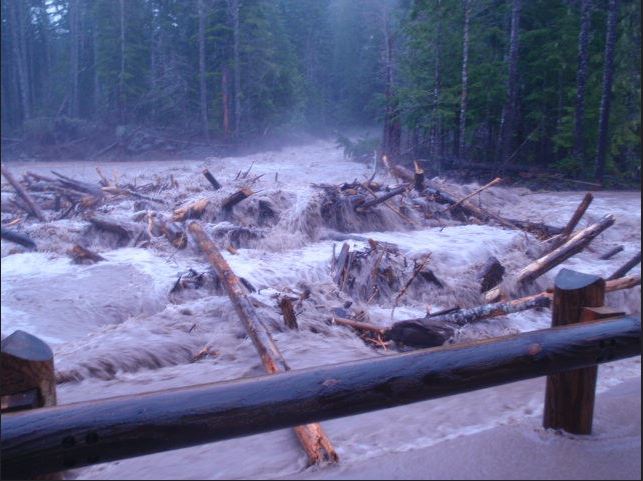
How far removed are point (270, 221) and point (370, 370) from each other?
6725 millimetres

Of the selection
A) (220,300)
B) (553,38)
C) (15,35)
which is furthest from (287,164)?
(15,35)

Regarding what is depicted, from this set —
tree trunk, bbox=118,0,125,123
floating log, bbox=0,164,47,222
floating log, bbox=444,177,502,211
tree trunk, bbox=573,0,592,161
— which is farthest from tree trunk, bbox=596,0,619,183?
floating log, bbox=0,164,47,222

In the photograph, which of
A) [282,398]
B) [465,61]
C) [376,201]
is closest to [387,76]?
[465,61]

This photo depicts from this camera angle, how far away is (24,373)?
1877mm

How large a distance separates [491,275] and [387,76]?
222 cm

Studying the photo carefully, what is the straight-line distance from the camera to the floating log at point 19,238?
3.94 m

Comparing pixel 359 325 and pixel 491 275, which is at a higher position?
pixel 491 275

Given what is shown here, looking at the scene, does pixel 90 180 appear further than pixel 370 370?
Yes

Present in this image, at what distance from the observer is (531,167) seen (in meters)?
5.51

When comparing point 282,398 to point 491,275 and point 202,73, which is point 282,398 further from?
point 491,275

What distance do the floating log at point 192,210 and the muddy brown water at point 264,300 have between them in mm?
143

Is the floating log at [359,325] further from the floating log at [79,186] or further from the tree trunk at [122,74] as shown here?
the floating log at [79,186]

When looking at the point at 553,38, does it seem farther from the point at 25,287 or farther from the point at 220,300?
the point at 25,287

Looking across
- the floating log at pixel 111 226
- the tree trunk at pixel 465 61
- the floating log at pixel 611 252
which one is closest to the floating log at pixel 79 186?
the floating log at pixel 111 226
